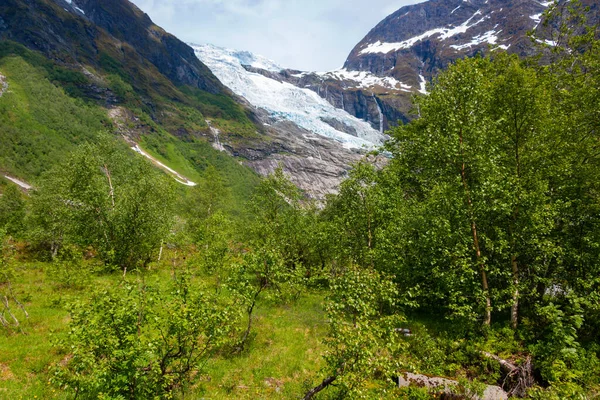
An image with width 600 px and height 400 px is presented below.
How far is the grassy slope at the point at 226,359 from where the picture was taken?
11.7m

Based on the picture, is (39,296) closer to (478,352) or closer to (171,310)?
(171,310)

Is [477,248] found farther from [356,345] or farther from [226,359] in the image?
[226,359]

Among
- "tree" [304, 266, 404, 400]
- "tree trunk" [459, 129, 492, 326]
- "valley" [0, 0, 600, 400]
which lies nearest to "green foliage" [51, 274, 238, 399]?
"valley" [0, 0, 600, 400]

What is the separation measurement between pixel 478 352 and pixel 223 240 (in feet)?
53.8

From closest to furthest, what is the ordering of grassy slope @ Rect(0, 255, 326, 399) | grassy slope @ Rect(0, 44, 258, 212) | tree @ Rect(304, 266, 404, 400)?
tree @ Rect(304, 266, 404, 400), grassy slope @ Rect(0, 255, 326, 399), grassy slope @ Rect(0, 44, 258, 212)

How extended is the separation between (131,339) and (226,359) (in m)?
7.76

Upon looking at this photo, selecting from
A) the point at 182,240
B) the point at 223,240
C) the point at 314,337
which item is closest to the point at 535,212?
the point at 314,337

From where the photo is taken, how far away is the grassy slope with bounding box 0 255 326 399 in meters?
11.7

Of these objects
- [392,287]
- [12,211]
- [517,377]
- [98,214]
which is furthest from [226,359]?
[12,211]

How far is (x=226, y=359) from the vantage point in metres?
15.0

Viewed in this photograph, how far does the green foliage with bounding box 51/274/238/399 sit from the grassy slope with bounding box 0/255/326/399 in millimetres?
959

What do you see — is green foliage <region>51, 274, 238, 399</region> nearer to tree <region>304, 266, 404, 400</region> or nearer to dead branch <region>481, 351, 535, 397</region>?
tree <region>304, 266, 404, 400</region>

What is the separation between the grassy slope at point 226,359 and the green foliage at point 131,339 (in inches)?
37.8

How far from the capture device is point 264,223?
2962 cm
